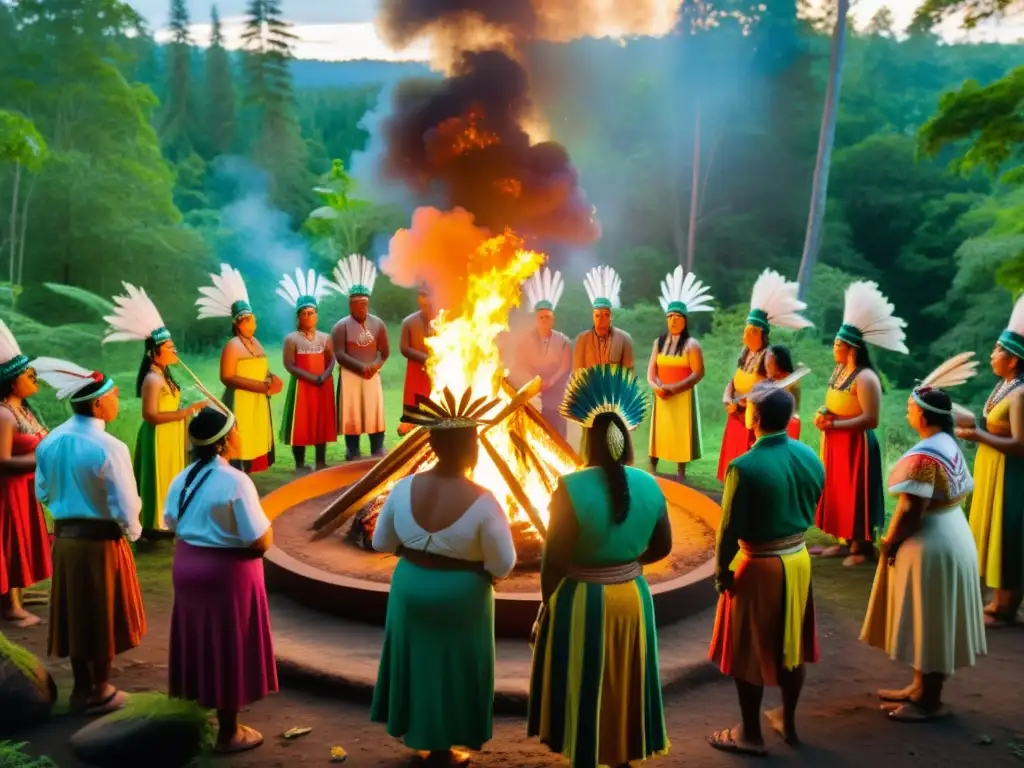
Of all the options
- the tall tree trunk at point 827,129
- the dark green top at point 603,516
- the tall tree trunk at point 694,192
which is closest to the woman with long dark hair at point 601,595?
the dark green top at point 603,516

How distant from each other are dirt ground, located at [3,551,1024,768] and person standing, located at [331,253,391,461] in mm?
4232

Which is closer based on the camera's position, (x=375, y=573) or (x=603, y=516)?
(x=603, y=516)

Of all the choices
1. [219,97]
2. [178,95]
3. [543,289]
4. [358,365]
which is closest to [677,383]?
[543,289]

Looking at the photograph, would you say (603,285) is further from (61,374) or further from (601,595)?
(601,595)

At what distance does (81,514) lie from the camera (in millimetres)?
4980

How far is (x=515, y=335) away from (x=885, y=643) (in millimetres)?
13277

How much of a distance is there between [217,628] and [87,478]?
1.13 metres

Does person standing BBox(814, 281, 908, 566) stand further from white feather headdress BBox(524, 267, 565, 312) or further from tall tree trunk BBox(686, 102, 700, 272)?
tall tree trunk BBox(686, 102, 700, 272)

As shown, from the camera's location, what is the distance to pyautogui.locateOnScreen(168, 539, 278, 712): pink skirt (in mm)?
4504

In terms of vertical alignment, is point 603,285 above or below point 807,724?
above

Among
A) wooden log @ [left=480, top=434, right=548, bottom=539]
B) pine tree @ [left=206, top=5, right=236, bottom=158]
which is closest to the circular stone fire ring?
wooden log @ [left=480, top=434, right=548, bottom=539]

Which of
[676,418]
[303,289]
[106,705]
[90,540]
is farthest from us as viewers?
[303,289]

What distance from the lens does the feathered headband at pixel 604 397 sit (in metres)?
4.12

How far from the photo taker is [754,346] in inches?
332
